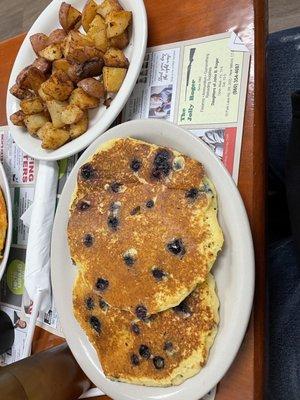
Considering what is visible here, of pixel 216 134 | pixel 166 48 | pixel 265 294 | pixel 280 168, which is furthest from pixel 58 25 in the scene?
pixel 265 294

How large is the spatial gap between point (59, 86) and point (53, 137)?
4.6 inches

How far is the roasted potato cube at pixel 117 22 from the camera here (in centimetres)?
102

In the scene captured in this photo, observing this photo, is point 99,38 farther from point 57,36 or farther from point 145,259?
point 145,259

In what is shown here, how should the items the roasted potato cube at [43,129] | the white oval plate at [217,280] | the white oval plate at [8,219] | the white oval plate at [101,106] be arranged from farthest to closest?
the white oval plate at [8,219] < the roasted potato cube at [43,129] < the white oval plate at [101,106] < the white oval plate at [217,280]

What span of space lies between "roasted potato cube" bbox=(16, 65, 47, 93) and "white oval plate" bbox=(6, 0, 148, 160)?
0.27 ft

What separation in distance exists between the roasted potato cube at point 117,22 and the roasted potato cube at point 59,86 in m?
0.14

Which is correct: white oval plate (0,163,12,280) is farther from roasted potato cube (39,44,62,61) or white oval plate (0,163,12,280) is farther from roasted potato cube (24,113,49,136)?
roasted potato cube (39,44,62,61)

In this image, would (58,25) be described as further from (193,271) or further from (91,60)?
(193,271)

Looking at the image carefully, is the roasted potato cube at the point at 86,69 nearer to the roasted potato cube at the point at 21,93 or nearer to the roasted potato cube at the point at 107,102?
the roasted potato cube at the point at 107,102

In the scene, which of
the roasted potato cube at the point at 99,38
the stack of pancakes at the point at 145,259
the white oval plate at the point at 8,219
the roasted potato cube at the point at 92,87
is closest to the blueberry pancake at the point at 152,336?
the stack of pancakes at the point at 145,259

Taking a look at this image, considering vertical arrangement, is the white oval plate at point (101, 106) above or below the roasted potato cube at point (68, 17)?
below

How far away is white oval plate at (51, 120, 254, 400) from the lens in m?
0.81

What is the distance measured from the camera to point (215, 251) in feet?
2.75

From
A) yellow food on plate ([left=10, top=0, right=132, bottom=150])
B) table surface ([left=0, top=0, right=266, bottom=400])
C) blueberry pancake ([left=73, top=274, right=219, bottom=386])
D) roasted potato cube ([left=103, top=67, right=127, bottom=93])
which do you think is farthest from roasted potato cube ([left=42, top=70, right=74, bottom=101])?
blueberry pancake ([left=73, top=274, right=219, bottom=386])
